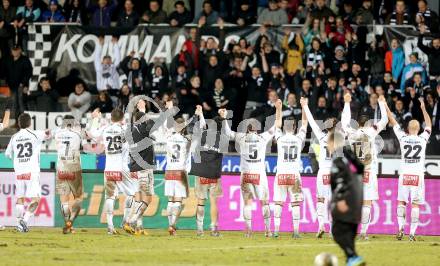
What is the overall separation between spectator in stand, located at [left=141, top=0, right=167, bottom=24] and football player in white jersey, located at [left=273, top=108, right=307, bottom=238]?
34.8 ft

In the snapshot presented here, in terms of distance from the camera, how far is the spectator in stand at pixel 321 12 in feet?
115

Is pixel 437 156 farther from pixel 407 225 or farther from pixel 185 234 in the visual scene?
pixel 185 234

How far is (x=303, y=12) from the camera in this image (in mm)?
36125

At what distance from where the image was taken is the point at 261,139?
26.9 meters

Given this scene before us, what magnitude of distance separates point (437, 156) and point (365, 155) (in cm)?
497

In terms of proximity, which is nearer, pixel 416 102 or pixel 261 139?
pixel 261 139

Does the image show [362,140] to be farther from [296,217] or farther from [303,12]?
[303,12]

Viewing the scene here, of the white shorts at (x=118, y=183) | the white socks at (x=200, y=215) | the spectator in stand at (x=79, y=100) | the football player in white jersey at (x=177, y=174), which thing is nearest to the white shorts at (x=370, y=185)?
the white socks at (x=200, y=215)

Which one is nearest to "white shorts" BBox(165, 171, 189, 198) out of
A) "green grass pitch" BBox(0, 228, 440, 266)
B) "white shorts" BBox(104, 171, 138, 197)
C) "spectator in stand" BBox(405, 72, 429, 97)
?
"white shorts" BBox(104, 171, 138, 197)

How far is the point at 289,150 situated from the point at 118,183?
3.79 metres

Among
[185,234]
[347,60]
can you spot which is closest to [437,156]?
[347,60]

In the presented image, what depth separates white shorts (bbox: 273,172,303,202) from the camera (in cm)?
2667

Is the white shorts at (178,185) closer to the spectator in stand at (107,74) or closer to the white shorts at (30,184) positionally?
the white shorts at (30,184)

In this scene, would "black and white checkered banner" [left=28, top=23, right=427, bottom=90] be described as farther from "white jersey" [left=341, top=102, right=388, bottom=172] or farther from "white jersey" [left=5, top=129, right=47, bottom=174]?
"white jersey" [left=341, top=102, right=388, bottom=172]
